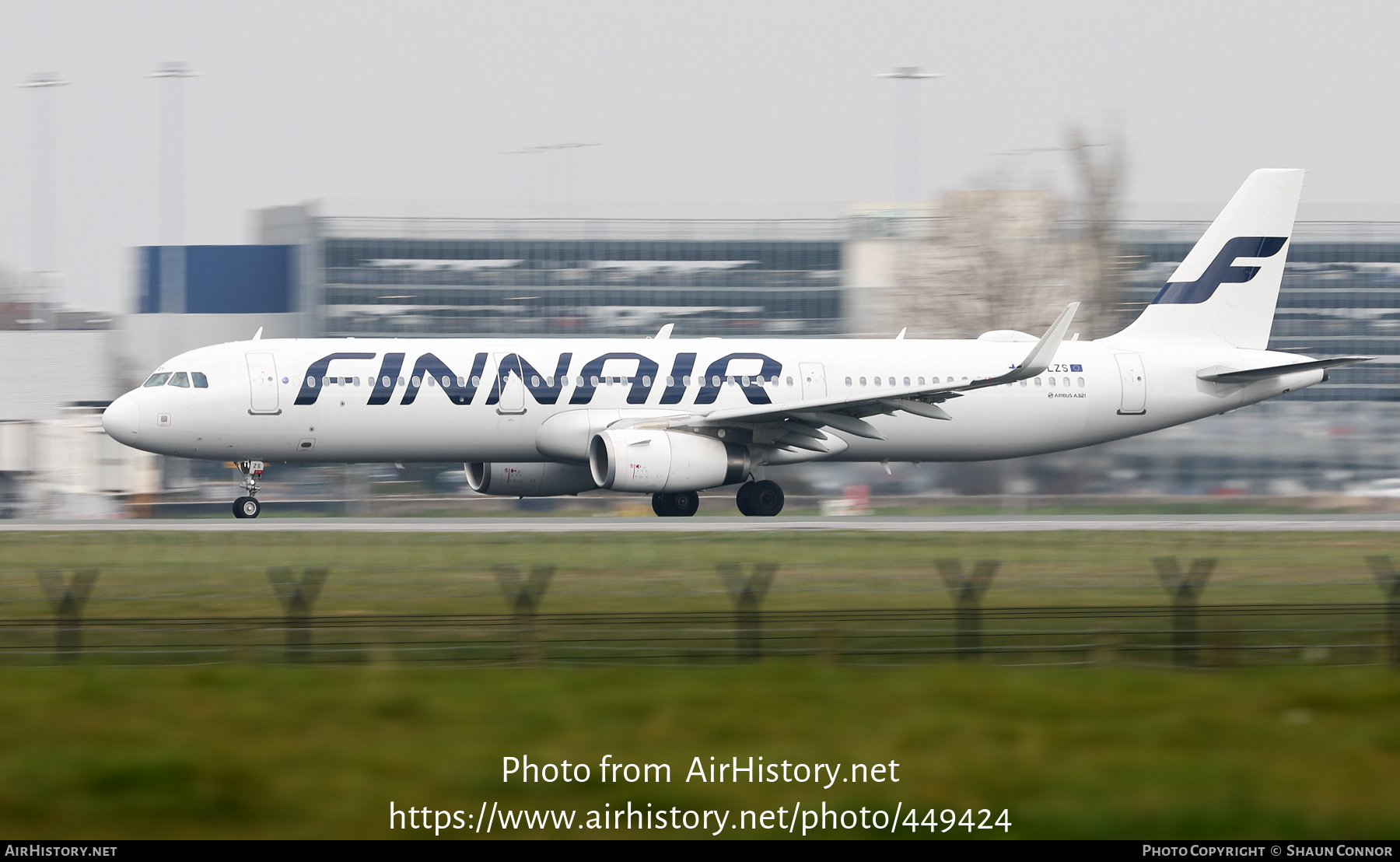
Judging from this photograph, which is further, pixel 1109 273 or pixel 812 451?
pixel 1109 273

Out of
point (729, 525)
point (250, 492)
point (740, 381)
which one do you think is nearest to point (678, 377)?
point (740, 381)

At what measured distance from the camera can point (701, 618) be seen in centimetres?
1560

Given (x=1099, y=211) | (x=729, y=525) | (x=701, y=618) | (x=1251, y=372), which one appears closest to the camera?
(x=701, y=618)

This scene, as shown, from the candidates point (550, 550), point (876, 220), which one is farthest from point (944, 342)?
point (876, 220)

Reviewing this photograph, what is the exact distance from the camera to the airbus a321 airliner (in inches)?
1250

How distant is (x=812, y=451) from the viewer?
33.8 m

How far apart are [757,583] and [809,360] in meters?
18.9

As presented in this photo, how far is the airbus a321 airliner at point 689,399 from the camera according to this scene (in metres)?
31.8

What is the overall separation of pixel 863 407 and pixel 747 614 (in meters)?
17.7

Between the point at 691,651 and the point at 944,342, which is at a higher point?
the point at 944,342

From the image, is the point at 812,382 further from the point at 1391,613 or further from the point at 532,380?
the point at 1391,613

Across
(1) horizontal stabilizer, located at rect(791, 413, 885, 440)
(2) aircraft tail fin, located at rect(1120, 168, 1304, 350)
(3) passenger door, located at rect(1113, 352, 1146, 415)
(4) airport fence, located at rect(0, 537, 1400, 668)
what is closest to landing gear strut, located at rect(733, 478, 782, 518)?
(1) horizontal stabilizer, located at rect(791, 413, 885, 440)

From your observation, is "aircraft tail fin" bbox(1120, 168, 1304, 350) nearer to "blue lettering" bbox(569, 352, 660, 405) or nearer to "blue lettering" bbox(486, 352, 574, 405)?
"blue lettering" bbox(569, 352, 660, 405)
